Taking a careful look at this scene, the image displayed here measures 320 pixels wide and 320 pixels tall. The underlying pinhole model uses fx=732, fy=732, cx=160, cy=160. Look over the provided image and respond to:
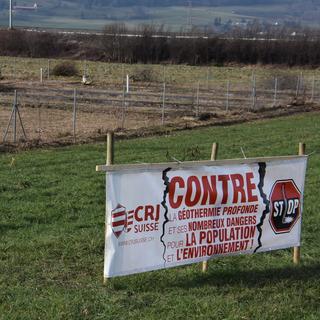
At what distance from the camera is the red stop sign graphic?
23.2 ft

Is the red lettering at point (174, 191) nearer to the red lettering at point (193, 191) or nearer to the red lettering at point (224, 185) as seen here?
the red lettering at point (193, 191)

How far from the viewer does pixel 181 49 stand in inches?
3433

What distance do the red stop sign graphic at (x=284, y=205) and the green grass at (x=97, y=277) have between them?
0.49 metres

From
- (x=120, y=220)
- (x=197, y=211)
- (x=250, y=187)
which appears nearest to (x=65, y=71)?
(x=250, y=187)

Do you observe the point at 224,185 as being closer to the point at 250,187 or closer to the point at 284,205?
the point at 250,187

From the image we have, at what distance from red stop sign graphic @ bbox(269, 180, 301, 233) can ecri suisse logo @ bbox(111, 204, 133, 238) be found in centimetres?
156

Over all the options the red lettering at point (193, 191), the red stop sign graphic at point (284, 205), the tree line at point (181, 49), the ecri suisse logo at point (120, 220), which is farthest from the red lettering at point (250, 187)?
the tree line at point (181, 49)

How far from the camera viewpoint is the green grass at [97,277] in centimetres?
605

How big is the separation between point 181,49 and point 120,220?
82.2 meters

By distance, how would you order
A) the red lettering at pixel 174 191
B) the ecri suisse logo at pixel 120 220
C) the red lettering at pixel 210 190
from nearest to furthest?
the ecri suisse logo at pixel 120 220 → the red lettering at pixel 174 191 → the red lettering at pixel 210 190

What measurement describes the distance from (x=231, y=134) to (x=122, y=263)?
17143 mm

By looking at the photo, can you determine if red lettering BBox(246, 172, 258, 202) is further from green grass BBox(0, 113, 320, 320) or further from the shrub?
the shrub

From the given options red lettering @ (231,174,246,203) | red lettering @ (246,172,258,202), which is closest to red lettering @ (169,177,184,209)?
red lettering @ (231,174,246,203)

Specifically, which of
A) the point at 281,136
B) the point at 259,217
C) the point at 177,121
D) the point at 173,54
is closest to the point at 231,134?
the point at 281,136
